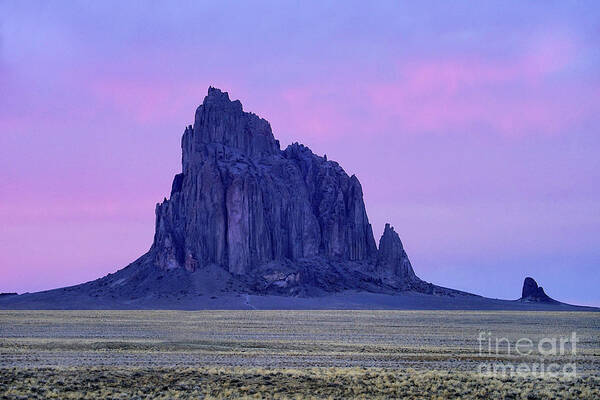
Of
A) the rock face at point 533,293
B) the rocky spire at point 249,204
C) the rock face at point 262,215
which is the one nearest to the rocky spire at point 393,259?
the rock face at point 262,215

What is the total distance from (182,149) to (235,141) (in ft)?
34.2

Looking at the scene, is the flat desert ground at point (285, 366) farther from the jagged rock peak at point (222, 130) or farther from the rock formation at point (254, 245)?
the jagged rock peak at point (222, 130)

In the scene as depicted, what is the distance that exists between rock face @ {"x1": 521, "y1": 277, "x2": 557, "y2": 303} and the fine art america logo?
119751 millimetres

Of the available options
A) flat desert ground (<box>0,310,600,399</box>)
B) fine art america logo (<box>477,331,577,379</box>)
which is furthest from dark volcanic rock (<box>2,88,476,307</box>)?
fine art america logo (<box>477,331,577,379</box>)

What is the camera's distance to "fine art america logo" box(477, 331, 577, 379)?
34625 millimetres

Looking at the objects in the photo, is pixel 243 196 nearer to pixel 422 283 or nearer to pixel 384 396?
pixel 422 283

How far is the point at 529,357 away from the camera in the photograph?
41.8 metres

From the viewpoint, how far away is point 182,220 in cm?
15462

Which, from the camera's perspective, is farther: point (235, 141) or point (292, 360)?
point (235, 141)

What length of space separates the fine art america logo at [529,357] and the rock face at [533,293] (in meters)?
120

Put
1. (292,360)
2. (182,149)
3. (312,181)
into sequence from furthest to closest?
1. (312,181)
2. (182,149)
3. (292,360)

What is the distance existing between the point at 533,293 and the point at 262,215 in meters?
62.0

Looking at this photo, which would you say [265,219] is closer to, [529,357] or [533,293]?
[533,293]

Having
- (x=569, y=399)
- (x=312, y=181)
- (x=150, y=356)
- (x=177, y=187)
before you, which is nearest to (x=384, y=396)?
(x=569, y=399)
